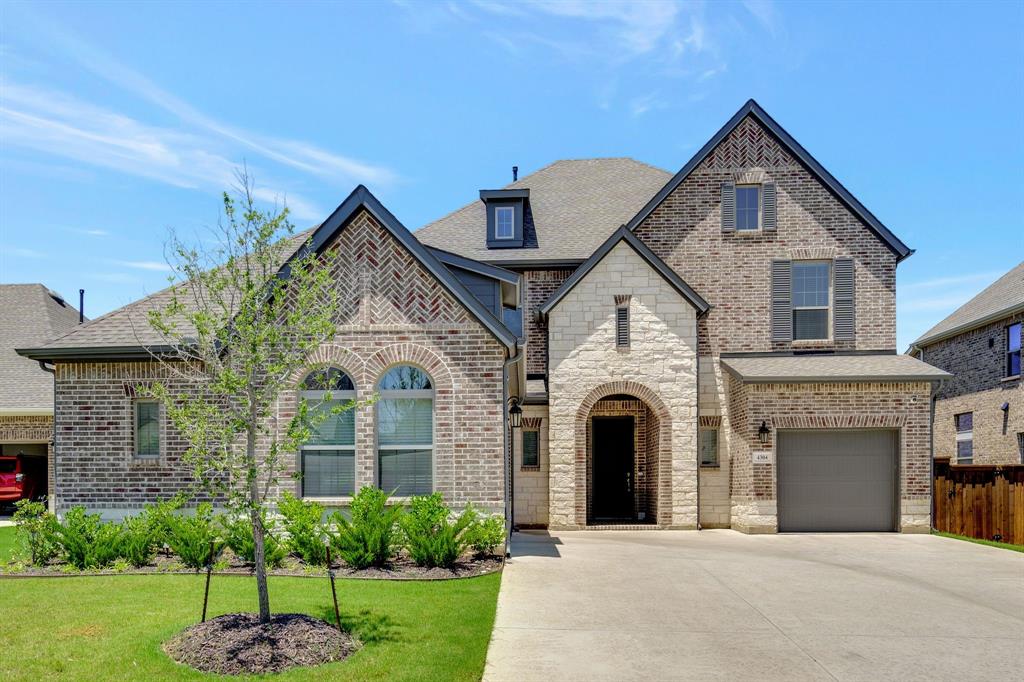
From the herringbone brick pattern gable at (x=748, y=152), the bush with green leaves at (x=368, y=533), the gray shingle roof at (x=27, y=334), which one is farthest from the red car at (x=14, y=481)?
the herringbone brick pattern gable at (x=748, y=152)

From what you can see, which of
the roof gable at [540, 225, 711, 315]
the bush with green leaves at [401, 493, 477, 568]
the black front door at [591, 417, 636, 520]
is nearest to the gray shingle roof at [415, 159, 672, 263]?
the roof gable at [540, 225, 711, 315]

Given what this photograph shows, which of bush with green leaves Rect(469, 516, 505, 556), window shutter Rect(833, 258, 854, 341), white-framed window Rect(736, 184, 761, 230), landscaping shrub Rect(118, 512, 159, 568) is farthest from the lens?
white-framed window Rect(736, 184, 761, 230)

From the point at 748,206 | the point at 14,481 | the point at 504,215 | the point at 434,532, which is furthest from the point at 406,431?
the point at 14,481

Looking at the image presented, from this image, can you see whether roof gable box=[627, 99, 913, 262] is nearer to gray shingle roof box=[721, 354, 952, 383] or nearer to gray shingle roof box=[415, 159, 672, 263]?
gray shingle roof box=[415, 159, 672, 263]

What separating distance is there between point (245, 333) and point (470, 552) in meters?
6.69

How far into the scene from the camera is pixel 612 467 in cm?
2123

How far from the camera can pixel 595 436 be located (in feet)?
69.4

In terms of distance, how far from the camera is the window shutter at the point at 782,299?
19.9 metres

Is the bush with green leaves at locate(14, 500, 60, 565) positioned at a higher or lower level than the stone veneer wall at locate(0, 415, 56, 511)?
lower

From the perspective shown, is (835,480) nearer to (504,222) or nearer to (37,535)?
(504,222)

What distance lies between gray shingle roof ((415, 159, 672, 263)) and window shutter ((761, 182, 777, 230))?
154 inches

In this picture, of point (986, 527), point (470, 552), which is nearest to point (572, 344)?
point (470, 552)

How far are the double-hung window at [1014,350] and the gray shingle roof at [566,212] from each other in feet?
37.1

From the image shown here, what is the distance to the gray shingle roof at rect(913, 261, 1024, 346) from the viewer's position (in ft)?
75.5
